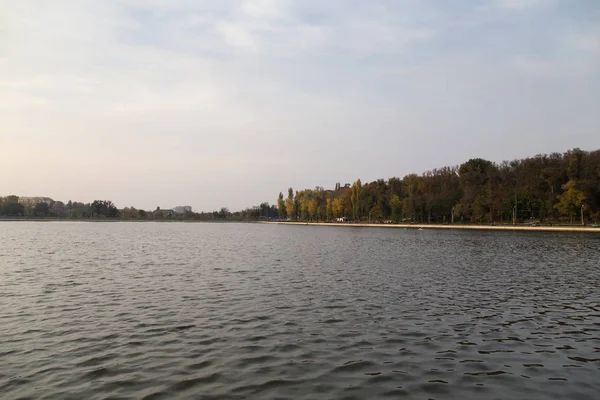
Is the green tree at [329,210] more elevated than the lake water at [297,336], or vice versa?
the green tree at [329,210]

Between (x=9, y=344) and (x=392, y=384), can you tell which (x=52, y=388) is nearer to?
(x=9, y=344)

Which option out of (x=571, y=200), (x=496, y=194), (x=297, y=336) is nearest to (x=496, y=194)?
(x=496, y=194)

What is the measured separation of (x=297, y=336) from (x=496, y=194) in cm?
12003

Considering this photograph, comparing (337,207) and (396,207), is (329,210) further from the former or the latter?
(396,207)

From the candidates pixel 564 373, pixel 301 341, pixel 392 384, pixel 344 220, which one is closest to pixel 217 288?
pixel 301 341

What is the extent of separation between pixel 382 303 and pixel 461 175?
136917 mm

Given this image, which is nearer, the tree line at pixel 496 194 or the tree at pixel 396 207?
the tree line at pixel 496 194

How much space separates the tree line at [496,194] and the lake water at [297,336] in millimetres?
91575

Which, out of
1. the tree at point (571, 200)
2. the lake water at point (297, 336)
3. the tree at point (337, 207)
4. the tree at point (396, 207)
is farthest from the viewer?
the tree at point (337, 207)

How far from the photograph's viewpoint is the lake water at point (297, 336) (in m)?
8.60

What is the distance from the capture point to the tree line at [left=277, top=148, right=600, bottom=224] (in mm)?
99250

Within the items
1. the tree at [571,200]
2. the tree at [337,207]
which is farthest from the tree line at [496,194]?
the tree at [337,207]

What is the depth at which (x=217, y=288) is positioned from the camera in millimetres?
19922

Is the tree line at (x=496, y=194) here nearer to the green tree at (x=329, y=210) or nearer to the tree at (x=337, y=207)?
the tree at (x=337, y=207)
